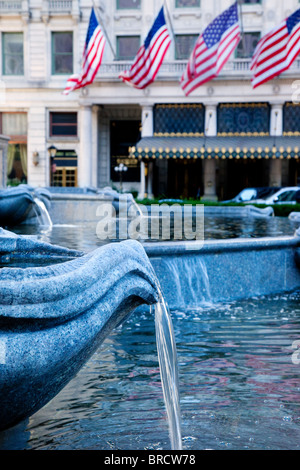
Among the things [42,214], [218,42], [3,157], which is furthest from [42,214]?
[218,42]

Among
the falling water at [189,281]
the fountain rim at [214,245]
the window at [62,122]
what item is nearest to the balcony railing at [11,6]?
the window at [62,122]

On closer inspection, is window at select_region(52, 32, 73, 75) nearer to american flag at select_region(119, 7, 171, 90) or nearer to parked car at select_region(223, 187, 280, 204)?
american flag at select_region(119, 7, 171, 90)

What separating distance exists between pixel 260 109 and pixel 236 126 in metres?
1.70

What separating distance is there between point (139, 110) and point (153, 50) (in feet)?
51.3

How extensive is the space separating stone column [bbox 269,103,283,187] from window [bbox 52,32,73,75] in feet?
43.3

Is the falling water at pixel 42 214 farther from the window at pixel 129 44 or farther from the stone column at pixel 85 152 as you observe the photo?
the window at pixel 129 44

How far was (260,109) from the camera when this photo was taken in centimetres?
3631

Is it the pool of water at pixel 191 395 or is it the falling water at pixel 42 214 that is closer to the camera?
the pool of water at pixel 191 395

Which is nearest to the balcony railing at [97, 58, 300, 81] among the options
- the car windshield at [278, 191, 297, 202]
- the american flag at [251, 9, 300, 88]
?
the american flag at [251, 9, 300, 88]

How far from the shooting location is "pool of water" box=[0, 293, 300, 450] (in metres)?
3.25

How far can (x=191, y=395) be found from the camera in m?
3.97

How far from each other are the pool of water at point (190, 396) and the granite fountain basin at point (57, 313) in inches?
24.1

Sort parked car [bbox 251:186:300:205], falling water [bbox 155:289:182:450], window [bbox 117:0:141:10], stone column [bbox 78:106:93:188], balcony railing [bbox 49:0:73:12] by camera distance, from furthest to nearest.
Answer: window [bbox 117:0:141:10] → stone column [bbox 78:106:93:188] → balcony railing [bbox 49:0:73:12] → parked car [bbox 251:186:300:205] → falling water [bbox 155:289:182:450]

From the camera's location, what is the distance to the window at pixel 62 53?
39.0m
